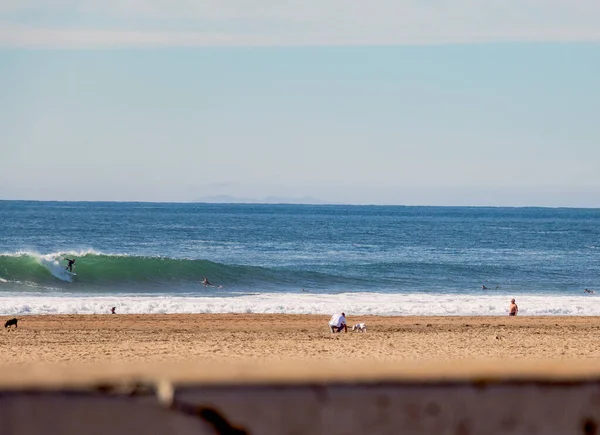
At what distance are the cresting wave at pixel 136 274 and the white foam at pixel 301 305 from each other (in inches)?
226

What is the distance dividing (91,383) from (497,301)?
29082 mm

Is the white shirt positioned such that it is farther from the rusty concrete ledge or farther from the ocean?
the rusty concrete ledge

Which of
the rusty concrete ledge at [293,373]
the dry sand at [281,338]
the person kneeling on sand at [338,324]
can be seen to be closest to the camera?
the rusty concrete ledge at [293,373]

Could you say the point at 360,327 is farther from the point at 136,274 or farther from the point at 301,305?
the point at 136,274

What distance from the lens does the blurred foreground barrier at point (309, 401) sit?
1.20 meters

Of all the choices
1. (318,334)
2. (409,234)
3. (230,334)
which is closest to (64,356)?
(230,334)

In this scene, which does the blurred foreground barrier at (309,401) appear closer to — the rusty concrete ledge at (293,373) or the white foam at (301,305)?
the rusty concrete ledge at (293,373)

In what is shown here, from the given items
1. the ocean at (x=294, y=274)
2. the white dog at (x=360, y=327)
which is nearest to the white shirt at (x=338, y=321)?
the white dog at (x=360, y=327)

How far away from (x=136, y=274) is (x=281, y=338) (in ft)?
73.6

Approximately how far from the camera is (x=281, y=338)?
690 inches

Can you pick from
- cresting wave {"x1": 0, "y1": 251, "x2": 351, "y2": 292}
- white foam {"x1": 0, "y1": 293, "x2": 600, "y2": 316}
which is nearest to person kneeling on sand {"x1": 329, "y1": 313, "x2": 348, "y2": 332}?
white foam {"x1": 0, "y1": 293, "x2": 600, "y2": 316}

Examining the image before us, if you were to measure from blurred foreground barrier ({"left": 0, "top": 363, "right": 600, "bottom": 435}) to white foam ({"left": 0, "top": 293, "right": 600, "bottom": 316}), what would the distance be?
23.6m

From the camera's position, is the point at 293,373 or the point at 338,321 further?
the point at 338,321

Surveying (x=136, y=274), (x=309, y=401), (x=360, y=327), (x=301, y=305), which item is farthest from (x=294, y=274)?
(x=309, y=401)
